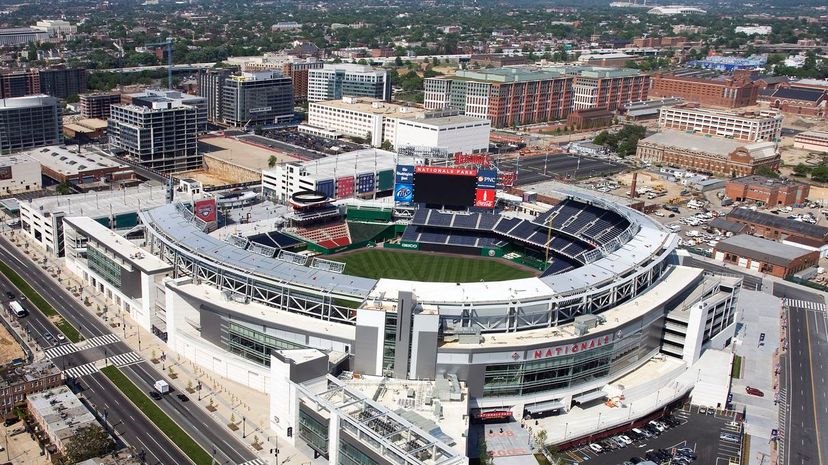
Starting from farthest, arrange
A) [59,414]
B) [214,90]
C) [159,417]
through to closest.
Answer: [214,90]
[159,417]
[59,414]

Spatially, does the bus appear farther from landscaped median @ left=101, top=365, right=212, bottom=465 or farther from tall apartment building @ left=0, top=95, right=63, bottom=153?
tall apartment building @ left=0, top=95, right=63, bottom=153

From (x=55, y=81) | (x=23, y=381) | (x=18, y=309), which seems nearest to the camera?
(x=23, y=381)

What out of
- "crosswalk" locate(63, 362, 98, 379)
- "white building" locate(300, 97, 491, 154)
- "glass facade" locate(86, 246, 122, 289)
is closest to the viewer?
"crosswalk" locate(63, 362, 98, 379)

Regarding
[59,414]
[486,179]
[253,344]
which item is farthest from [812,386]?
[59,414]

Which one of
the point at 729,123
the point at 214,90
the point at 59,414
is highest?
the point at 214,90

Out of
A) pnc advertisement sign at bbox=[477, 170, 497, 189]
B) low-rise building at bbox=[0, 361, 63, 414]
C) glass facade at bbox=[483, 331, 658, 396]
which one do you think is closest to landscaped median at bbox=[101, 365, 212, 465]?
low-rise building at bbox=[0, 361, 63, 414]

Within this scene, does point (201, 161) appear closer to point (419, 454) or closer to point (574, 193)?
point (574, 193)

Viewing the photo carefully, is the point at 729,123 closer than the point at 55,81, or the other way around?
the point at 729,123

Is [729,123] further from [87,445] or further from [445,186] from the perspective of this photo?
[87,445]
